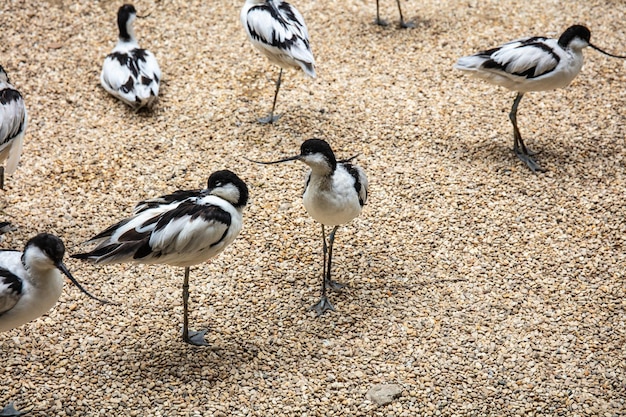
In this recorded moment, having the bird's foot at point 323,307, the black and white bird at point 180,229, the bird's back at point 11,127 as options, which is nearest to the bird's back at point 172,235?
the black and white bird at point 180,229

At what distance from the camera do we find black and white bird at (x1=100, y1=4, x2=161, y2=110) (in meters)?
5.27

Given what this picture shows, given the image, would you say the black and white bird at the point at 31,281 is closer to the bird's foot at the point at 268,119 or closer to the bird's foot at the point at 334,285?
the bird's foot at the point at 334,285

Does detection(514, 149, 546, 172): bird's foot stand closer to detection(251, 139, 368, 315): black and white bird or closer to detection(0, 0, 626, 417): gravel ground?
detection(0, 0, 626, 417): gravel ground

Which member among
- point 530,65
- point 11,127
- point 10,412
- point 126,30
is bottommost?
point 10,412

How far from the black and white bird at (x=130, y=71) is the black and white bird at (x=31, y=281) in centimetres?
236

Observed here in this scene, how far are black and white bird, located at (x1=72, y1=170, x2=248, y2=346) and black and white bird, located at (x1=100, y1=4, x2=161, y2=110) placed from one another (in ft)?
6.70

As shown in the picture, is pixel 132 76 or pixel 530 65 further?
pixel 132 76

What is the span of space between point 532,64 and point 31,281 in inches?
140

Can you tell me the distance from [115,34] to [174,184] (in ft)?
7.41

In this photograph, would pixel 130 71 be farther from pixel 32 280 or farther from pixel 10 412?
pixel 10 412

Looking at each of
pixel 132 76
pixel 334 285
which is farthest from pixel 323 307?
pixel 132 76

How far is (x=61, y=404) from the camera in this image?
3258 millimetres

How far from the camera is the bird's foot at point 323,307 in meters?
3.82

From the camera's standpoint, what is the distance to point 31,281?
3082mm
